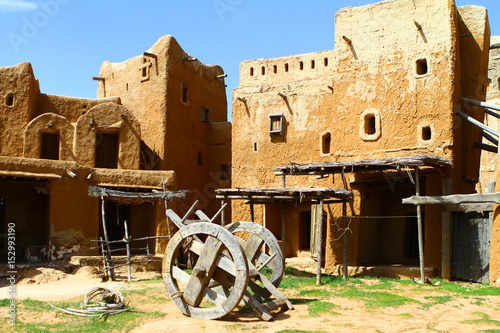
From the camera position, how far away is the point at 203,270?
9.65 m

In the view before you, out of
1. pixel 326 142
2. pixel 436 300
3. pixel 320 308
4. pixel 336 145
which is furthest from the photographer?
pixel 326 142

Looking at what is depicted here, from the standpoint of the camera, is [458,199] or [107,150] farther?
[107,150]

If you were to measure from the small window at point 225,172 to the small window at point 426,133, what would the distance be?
11462mm

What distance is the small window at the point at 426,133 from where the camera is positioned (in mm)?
16750

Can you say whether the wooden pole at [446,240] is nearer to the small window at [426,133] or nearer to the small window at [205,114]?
the small window at [426,133]

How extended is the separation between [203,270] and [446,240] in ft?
30.2

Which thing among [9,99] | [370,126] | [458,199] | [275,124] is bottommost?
[458,199]

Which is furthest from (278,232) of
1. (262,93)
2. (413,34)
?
(413,34)

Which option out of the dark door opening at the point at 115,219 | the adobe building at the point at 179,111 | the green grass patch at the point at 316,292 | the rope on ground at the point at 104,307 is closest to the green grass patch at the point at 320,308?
the green grass patch at the point at 316,292

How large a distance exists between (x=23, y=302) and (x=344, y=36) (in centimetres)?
1318

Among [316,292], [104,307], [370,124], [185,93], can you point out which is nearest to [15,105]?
[185,93]

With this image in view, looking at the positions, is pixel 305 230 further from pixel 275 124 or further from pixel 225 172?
pixel 225 172

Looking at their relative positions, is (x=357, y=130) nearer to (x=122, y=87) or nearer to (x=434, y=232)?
(x=434, y=232)

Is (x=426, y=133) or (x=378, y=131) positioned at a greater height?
(x=378, y=131)
